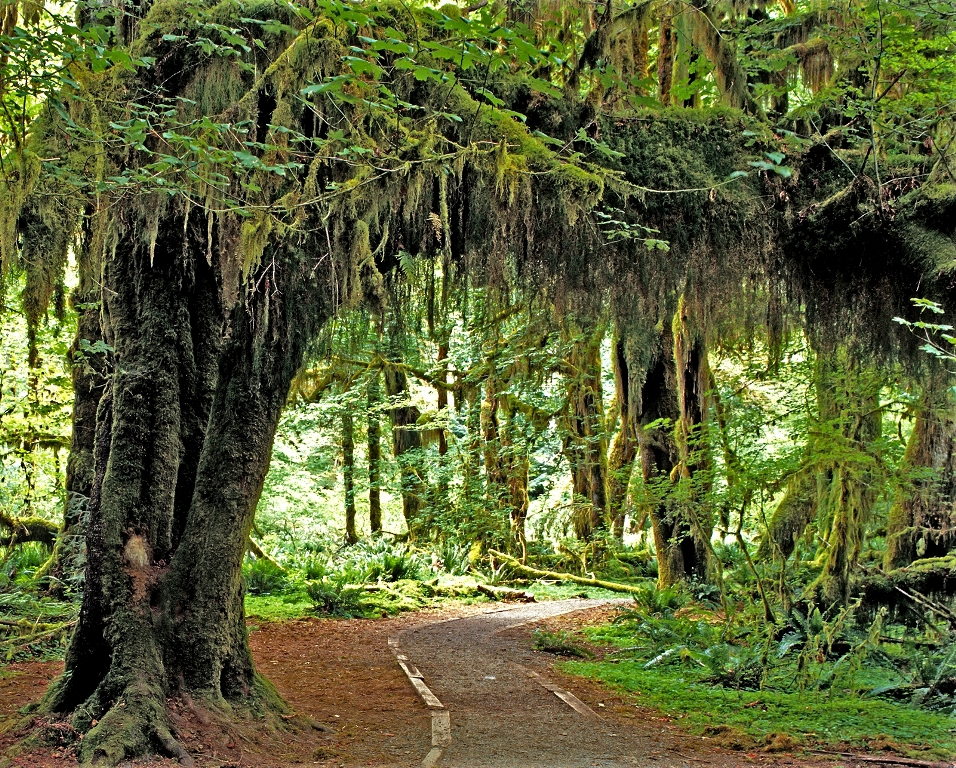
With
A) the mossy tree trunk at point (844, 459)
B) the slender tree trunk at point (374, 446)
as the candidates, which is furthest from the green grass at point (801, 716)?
the slender tree trunk at point (374, 446)

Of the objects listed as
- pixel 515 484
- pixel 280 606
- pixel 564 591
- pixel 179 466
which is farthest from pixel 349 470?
pixel 179 466

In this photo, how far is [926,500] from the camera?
815 centimetres

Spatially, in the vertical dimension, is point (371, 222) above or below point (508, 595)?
above

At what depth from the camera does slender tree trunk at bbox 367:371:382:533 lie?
1761cm

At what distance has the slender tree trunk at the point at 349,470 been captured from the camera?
61.4 feet

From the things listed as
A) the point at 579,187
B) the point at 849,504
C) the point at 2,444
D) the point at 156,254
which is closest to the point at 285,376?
the point at 156,254

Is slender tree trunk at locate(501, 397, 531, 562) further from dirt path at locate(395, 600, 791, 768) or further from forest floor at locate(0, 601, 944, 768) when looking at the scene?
dirt path at locate(395, 600, 791, 768)

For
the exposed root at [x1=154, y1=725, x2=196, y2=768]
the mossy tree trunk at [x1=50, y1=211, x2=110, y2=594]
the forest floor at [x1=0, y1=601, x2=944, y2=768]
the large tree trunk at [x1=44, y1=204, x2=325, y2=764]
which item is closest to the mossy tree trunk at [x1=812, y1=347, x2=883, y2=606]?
the forest floor at [x1=0, y1=601, x2=944, y2=768]

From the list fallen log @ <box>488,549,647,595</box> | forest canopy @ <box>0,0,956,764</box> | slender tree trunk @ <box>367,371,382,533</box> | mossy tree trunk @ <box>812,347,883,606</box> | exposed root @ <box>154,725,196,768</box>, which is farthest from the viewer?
slender tree trunk @ <box>367,371,382,533</box>

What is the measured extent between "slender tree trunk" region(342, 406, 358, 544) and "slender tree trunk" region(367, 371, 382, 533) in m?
0.46

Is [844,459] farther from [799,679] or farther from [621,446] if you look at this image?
[621,446]

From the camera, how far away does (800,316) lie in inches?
264

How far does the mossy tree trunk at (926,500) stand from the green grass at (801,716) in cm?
228

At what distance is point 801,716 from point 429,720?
3.15m
